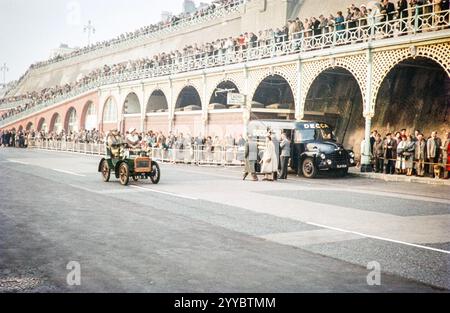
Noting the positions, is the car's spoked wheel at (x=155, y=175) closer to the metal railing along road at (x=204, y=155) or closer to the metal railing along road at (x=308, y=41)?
the metal railing along road at (x=204, y=155)

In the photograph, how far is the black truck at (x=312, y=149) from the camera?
19.8m

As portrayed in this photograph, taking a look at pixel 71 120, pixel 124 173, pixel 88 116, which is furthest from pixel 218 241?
pixel 71 120

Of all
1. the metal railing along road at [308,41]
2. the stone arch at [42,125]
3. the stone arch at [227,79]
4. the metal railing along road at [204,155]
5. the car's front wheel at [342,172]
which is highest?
the metal railing along road at [308,41]

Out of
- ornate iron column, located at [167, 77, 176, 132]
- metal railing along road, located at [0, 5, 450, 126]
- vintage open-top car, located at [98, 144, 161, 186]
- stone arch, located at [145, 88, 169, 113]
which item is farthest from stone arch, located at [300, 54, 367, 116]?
stone arch, located at [145, 88, 169, 113]

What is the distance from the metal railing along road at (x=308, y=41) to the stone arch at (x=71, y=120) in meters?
10.8

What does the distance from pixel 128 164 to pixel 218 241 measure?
8541mm

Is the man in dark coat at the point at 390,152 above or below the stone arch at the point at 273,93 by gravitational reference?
below

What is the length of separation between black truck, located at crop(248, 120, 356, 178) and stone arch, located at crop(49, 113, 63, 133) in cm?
4073

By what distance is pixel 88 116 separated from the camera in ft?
169

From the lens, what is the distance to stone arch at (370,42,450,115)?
1794cm

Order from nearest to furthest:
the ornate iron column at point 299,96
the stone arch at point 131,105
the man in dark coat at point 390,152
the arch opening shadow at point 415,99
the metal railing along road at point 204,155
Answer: the man in dark coat at point 390,152 → the arch opening shadow at point 415,99 → the ornate iron column at point 299,96 → the metal railing along road at point 204,155 → the stone arch at point 131,105

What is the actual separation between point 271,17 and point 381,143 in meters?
21.0

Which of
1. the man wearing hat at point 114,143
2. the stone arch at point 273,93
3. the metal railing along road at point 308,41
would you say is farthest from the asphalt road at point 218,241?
the stone arch at point 273,93
